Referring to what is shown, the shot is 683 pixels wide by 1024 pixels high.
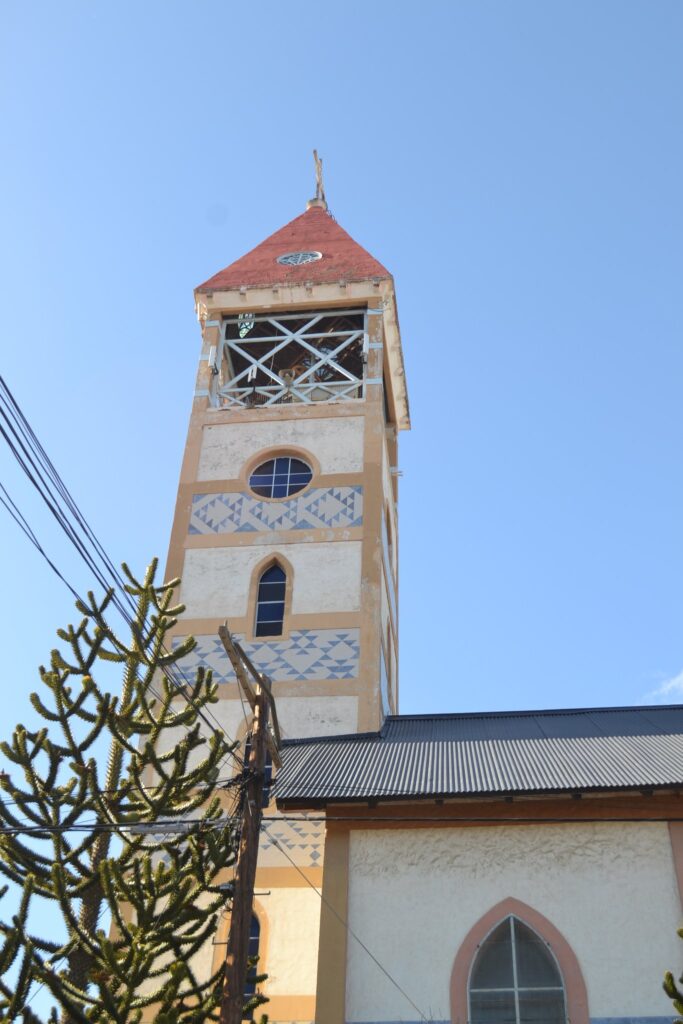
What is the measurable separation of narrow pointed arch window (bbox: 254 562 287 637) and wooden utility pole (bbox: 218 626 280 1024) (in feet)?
34.8

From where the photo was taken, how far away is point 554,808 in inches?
616

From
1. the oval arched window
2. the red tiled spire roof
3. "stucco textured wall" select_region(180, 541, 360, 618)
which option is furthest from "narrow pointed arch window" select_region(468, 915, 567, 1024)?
the red tiled spire roof

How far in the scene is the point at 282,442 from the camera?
2784cm

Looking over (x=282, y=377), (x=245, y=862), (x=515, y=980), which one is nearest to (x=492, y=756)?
(x=515, y=980)

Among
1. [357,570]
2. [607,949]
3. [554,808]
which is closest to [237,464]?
[357,570]

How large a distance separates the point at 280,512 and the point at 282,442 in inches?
86.6

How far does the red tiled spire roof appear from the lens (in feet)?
102

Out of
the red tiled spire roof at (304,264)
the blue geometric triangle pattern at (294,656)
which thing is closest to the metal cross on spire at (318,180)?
the red tiled spire roof at (304,264)

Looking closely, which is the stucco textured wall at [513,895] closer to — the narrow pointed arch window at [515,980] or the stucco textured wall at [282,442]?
the narrow pointed arch window at [515,980]

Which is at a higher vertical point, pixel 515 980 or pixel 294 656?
pixel 294 656

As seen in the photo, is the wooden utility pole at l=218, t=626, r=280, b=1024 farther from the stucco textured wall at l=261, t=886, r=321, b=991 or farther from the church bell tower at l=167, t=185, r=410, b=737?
the church bell tower at l=167, t=185, r=410, b=737

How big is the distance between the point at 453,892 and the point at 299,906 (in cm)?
542

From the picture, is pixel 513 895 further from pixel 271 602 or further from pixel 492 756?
pixel 271 602

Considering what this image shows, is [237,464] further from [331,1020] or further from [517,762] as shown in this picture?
[331,1020]
